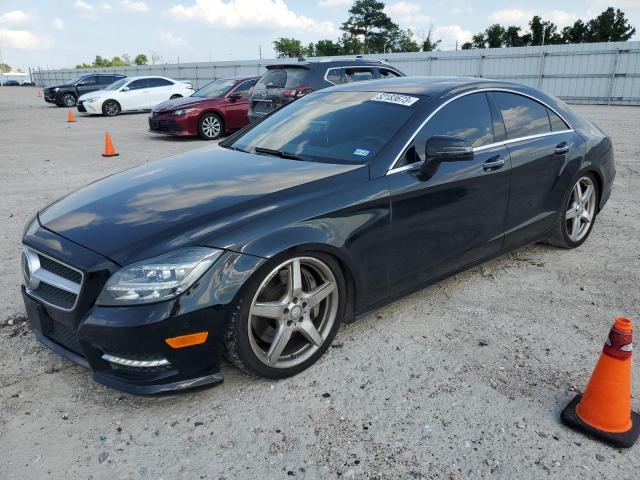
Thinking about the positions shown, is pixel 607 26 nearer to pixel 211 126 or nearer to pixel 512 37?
pixel 512 37

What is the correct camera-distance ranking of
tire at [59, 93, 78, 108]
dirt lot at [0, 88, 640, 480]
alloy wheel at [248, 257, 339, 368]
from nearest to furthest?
dirt lot at [0, 88, 640, 480] → alloy wheel at [248, 257, 339, 368] → tire at [59, 93, 78, 108]

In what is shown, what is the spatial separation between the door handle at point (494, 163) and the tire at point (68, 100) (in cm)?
2521

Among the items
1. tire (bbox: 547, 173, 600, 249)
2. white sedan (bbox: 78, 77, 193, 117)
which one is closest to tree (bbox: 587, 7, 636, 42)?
white sedan (bbox: 78, 77, 193, 117)

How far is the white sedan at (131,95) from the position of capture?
64.2 feet

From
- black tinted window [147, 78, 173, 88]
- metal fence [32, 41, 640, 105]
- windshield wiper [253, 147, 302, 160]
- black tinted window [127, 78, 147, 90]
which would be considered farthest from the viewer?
metal fence [32, 41, 640, 105]

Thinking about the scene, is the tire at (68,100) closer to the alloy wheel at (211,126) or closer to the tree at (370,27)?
the alloy wheel at (211,126)

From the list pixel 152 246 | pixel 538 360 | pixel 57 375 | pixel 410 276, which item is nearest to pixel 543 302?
pixel 538 360

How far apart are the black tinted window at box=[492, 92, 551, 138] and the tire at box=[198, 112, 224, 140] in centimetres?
940

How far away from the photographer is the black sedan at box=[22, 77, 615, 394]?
2.51 m

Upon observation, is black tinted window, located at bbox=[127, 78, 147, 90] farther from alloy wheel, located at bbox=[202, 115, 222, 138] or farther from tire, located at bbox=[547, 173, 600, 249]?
tire, located at bbox=[547, 173, 600, 249]

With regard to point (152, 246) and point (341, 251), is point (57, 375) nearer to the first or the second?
point (152, 246)

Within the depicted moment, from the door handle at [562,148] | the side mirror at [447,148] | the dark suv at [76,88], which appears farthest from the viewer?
the dark suv at [76,88]

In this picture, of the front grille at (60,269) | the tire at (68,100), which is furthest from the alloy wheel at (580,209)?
the tire at (68,100)

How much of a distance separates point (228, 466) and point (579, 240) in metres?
3.91
